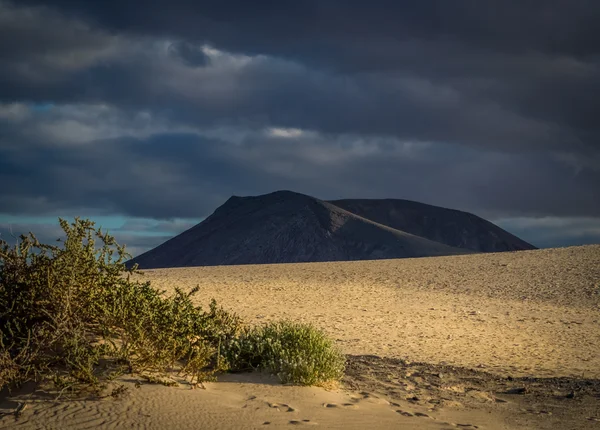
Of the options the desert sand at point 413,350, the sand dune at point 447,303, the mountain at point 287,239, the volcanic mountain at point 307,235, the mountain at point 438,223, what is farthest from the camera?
the mountain at point 438,223

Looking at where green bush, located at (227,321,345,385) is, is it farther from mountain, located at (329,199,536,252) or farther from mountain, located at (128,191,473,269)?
mountain, located at (329,199,536,252)

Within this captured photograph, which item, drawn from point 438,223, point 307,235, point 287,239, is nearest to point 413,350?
point 307,235

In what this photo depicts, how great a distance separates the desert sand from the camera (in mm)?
7750

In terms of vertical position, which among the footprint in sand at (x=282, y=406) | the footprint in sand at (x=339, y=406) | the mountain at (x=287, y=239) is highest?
the mountain at (x=287, y=239)

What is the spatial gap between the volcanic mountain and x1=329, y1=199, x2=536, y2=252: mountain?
0.82 feet

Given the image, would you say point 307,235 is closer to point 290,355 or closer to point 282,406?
point 290,355

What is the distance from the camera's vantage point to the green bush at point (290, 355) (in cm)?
898

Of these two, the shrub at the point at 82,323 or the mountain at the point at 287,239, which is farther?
the mountain at the point at 287,239

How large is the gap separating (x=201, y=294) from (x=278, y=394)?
1697 cm

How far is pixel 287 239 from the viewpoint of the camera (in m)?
126

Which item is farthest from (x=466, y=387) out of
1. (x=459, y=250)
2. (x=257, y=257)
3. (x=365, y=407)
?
(x=257, y=257)

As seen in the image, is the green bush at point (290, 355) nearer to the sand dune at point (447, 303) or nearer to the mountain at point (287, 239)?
the sand dune at point (447, 303)

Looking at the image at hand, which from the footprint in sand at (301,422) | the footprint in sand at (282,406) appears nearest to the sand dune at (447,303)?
the footprint in sand at (282,406)

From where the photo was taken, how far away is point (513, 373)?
12.8 m
